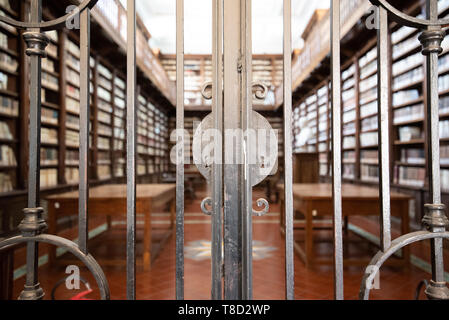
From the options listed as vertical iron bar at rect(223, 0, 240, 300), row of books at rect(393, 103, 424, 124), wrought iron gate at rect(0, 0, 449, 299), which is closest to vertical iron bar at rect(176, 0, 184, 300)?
wrought iron gate at rect(0, 0, 449, 299)

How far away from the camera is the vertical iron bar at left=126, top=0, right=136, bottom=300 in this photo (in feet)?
2.30

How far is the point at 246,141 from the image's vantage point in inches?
28.2

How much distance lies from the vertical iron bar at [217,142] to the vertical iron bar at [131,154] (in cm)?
20

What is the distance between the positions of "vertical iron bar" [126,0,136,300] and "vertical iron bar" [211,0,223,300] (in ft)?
0.65

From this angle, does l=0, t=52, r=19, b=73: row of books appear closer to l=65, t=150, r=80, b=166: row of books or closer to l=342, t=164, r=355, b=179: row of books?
l=65, t=150, r=80, b=166: row of books

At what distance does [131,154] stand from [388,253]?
65 cm

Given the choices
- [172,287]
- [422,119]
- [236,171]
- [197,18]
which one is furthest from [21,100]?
[422,119]

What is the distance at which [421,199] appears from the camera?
11.7ft

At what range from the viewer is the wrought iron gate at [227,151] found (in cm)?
70

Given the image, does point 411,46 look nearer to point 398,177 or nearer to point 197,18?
point 398,177

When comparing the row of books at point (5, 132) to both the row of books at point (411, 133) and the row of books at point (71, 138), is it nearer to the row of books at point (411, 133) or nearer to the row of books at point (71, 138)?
the row of books at point (71, 138)

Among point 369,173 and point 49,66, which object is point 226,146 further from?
point 369,173

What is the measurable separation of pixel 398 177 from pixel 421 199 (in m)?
0.62

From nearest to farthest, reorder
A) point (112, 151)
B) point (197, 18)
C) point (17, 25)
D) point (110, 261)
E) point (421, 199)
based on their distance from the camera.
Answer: point (17, 25)
point (197, 18)
point (110, 261)
point (421, 199)
point (112, 151)
